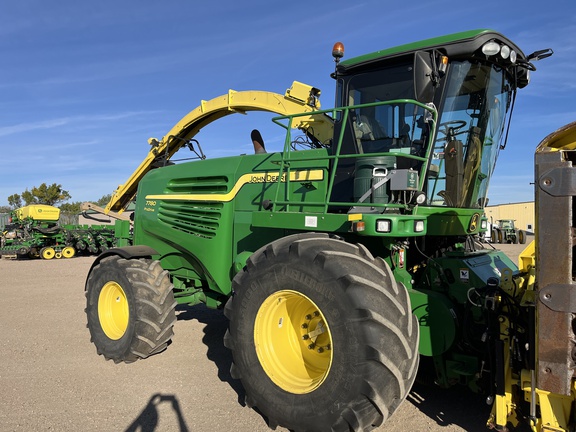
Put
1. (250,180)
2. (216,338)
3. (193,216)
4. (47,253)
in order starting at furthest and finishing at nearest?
(47,253), (216,338), (193,216), (250,180)

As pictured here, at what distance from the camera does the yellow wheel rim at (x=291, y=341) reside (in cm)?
350

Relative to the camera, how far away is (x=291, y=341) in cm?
369

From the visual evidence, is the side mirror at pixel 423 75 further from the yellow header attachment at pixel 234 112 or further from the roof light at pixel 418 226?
the yellow header attachment at pixel 234 112

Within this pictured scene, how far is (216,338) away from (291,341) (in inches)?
110

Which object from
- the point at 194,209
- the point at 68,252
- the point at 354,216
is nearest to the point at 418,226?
the point at 354,216

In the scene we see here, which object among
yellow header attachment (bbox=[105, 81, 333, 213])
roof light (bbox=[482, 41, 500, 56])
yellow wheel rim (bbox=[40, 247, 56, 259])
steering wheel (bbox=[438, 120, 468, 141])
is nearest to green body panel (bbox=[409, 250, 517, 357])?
steering wheel (bbox=[438, 120, 468, 141])

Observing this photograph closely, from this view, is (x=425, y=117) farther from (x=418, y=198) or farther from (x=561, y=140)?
(x=561, y=140)

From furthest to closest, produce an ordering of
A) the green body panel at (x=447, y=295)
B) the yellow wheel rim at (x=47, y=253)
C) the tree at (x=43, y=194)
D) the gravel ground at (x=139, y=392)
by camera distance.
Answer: the tree at (x=43, y=194) → the yellow wheel rim at (x=47, y=253) → the gravel ground at (x=139, y=392) → the green body panel at (x=447, y=295)

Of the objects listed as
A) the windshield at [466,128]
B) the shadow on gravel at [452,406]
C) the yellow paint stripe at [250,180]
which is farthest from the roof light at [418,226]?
the shadow on gravel at [452,406]

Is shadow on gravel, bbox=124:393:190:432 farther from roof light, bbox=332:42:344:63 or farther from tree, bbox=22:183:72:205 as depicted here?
tree, bbox=22:183:72:205

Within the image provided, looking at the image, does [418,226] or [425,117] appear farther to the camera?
[425,117]

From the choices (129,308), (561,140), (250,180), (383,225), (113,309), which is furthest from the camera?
(113,309)

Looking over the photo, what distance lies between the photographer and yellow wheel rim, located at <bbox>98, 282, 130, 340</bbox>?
5523 mm

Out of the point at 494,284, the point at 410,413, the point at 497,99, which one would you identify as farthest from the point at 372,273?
the point at 497,99
